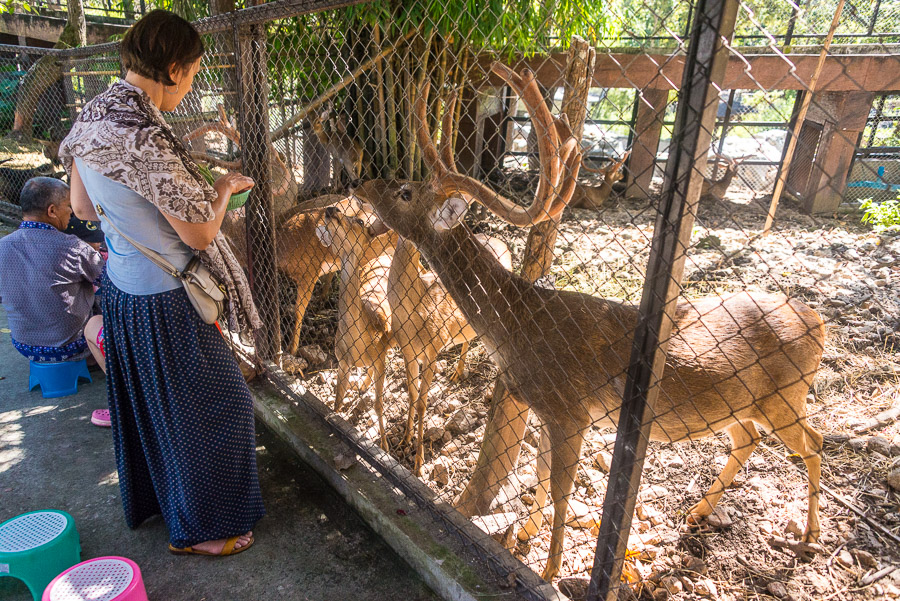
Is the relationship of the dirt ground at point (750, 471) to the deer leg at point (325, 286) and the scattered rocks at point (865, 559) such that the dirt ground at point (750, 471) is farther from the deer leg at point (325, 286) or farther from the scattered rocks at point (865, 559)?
the deer leg at point (325, 286)

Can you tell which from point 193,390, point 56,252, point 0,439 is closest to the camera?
point 193,390

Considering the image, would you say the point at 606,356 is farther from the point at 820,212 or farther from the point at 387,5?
the point at 820,212

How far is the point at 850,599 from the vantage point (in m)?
2.64

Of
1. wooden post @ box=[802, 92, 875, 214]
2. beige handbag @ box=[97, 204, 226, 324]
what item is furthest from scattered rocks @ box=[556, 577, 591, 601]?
wooden post @ box=[802, 92, 875, 214]

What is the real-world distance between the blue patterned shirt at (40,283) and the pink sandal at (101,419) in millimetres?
564

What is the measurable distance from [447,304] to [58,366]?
2.56m

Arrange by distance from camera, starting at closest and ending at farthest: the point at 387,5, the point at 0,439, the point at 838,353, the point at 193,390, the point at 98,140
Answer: the point at 98,140, the point at 193,390, the point at 0,439, the point at 838,353, the point at 387,5

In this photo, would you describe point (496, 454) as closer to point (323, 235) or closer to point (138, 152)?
point (323, 235)

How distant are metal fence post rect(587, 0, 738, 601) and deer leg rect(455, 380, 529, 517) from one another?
929 mm

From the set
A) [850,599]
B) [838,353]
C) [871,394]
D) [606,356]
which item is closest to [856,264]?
[838,353]

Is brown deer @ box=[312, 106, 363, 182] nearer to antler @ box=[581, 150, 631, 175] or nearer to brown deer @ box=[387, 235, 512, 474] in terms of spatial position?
brown deer @ box=[387, 235, 512, 474]

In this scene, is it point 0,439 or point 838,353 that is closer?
point 0,439

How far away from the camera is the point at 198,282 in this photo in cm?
223

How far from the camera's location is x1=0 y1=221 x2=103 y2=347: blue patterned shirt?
11.8 ft
